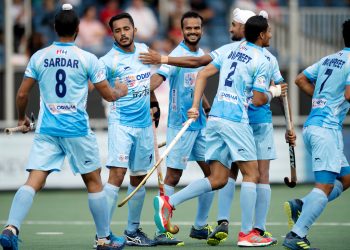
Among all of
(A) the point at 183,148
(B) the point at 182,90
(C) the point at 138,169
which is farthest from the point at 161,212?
(B) the point at 182,90

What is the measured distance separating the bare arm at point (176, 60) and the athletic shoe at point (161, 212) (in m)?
1.40

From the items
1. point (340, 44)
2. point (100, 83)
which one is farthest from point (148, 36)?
point (100, 83)

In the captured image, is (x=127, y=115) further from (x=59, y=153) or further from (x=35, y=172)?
(x=35, y=172)

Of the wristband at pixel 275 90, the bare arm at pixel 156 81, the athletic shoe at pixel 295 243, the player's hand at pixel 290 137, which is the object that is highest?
the bare arm at pixel 156 81

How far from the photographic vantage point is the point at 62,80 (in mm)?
9508

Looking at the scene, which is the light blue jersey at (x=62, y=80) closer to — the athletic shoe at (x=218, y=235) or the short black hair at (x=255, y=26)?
the short black hair at (x=255, y=26)

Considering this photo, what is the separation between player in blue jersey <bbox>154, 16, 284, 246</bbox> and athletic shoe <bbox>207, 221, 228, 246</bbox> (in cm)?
Result: 25

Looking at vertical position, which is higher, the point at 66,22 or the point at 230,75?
the point at 66,22

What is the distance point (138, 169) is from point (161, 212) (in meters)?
0.80

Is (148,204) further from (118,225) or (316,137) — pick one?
(316,137)

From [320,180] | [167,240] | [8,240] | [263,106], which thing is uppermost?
[263,106]

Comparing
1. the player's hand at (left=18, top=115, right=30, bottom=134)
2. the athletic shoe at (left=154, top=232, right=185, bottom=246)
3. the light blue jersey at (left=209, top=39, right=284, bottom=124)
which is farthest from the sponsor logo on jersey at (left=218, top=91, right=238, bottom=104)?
the player's hand at (left=18, top=115, right=30, bottom=134)

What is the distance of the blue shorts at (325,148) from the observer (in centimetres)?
970

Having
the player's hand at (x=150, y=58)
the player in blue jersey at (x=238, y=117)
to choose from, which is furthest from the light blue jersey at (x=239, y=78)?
the player's hand at (x=150, y=58)
